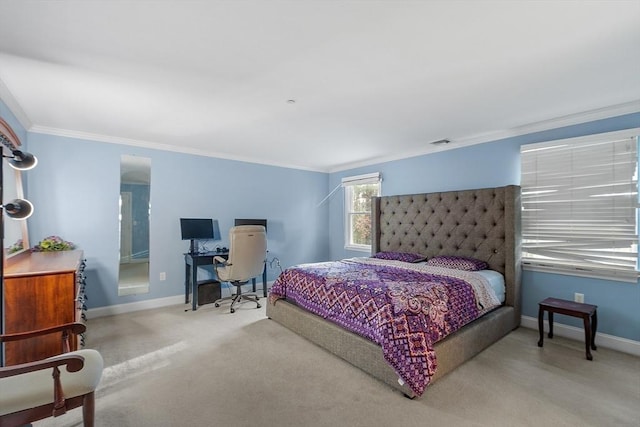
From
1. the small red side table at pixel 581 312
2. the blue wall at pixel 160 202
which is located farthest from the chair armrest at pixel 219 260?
the small red side table at pixel 581 312

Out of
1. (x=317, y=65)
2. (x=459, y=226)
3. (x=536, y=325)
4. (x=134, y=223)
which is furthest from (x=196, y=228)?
(x=536, y=325)

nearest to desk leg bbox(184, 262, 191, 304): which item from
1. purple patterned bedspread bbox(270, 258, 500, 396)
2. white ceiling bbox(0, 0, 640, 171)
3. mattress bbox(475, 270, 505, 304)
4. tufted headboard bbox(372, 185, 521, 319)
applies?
purple patterned bedspread bbox(270, 258, 500, 396)

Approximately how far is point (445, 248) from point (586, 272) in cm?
137

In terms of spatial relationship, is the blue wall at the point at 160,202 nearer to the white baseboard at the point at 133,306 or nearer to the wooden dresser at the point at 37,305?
the white baseboard at the point at 133,306

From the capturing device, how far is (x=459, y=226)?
368cm

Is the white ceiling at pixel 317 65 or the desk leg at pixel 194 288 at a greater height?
the white ceiling at pixel 317 65

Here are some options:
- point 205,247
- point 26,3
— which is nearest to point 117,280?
point 205,247

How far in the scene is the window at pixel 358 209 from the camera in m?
5.14

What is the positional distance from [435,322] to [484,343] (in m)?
0.90

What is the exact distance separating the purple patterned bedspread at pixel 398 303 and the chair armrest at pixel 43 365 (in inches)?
69.3

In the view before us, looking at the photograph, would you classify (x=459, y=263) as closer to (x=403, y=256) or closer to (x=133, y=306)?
(x=403, y=256)

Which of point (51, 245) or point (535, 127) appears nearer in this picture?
point (51, 245)

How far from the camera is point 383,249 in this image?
4.62 m

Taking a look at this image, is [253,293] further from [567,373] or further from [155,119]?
[567,373]
